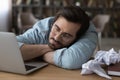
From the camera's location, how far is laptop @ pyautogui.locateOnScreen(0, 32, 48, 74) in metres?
1.10

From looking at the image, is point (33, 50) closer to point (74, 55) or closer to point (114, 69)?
point (74, 55)

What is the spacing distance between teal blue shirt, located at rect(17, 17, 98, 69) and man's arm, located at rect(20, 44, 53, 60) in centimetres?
4

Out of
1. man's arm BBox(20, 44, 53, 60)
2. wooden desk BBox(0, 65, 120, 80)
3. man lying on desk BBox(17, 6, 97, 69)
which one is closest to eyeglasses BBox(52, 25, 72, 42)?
man lying on desk BBox(17, 6, 97, 69)

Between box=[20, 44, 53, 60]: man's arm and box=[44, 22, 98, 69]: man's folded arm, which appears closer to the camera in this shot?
box=[44, 22, 98, 69]: man's folded arm

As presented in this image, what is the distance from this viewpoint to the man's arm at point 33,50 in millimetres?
1445

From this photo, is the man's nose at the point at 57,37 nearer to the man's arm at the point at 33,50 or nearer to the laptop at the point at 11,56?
the man's arm at the point at 33,50

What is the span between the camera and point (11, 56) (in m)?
1.15

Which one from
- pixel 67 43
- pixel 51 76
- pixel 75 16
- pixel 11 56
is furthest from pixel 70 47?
pixel 11 56

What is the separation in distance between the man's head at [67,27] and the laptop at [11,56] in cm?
26

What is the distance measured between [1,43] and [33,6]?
21.0ft

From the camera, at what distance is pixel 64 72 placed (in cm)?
126

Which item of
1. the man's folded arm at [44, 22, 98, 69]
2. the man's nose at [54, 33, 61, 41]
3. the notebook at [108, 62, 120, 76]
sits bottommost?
the notebook at [108, 62, 120, 76]

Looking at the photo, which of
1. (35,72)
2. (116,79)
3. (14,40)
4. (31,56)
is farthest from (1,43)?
(116,79)

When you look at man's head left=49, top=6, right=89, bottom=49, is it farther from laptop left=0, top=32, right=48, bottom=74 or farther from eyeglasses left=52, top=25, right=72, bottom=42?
laptop left=0, top=32, right=48, bottom=74
